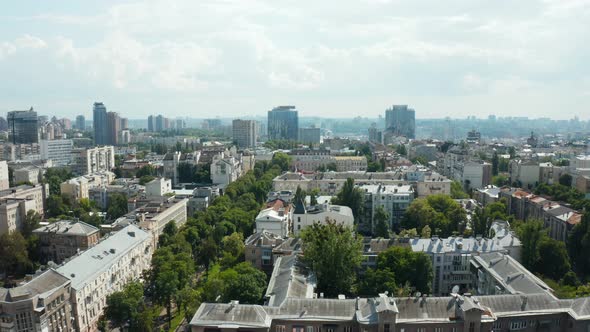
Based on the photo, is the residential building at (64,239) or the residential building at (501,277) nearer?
the residential building at (501,277)

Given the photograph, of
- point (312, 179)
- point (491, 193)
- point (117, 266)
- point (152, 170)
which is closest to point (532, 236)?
point (491, 193)

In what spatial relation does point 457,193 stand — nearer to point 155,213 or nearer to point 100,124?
point 155,213

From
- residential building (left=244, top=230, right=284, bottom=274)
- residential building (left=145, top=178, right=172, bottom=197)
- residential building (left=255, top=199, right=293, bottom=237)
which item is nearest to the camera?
residential building (left=244, top=230, right=284, bottom=274)

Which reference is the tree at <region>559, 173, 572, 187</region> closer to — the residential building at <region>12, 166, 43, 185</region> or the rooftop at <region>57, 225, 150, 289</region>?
the rooftop at <region>57, 225, 150, 289</region>

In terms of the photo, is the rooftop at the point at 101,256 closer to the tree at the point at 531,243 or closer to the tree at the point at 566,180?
the tree at the point at 531,243

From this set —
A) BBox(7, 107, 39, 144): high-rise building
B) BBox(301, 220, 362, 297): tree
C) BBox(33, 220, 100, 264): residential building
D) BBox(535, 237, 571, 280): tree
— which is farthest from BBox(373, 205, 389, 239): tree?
BBox(7, 107, 39, 144): high-rise building

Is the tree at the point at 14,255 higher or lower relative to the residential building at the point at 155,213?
lower

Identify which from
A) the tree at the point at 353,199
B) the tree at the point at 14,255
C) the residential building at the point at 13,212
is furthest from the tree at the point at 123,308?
the tree at the point at 353,199

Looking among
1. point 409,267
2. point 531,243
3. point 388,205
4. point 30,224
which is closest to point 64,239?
point 30,224
